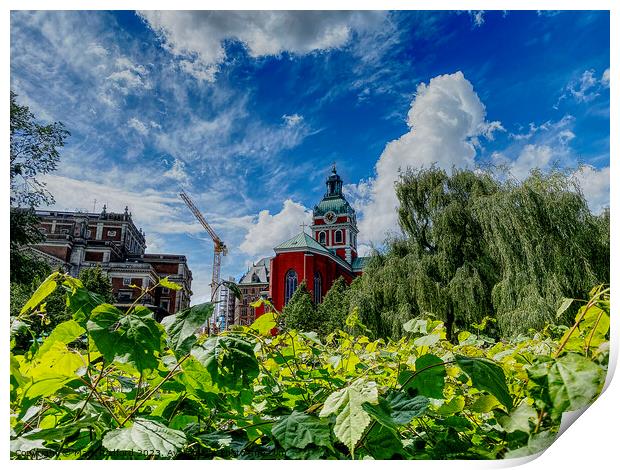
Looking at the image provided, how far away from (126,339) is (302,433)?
152 millimetres

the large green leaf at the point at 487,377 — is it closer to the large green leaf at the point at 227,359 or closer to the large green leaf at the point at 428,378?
the large green leaf at the point at 428,378

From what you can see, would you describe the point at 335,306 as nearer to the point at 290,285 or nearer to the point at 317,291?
the point at 317,291

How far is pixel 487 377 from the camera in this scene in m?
0.32

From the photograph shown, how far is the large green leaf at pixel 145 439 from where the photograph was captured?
0.30 metres

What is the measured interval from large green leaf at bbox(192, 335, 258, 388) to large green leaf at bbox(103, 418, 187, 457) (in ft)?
0.16

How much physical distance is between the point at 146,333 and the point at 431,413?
0.27 meters

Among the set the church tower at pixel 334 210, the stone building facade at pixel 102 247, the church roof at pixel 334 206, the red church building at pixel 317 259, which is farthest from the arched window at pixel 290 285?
the stone building facade at pixel 102 247

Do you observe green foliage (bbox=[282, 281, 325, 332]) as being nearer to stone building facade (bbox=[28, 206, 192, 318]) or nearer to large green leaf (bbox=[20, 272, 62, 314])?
stone building facade (bbox=[28, 206, 192, 318])

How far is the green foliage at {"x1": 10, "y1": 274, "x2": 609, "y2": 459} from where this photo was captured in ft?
1.02

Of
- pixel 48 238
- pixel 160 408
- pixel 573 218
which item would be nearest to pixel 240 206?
pixel 48 238

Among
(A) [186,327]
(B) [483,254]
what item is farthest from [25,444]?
(B) [483,254]

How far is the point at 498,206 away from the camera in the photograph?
2.83 metres

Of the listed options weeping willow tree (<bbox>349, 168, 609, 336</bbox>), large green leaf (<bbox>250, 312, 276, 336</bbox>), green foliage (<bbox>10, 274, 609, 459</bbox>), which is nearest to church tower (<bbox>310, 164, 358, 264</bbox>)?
weeping willow tree (<bbox>349, 168, 609, 336</bbox>)
